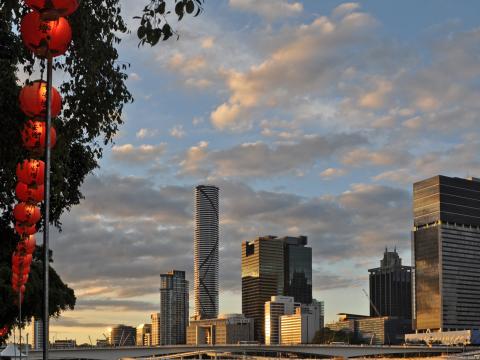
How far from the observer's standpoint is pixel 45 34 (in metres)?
11.5

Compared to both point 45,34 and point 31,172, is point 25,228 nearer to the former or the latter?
point 31,172

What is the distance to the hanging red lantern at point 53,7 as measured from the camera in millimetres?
10559

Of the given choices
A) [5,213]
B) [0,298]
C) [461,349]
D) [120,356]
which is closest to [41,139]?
[5,213]

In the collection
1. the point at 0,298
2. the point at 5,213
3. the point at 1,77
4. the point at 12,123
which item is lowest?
the point at 0,298

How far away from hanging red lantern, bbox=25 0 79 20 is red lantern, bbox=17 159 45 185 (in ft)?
17.2

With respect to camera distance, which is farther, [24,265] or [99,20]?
[24,265]

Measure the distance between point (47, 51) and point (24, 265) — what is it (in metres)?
14.8

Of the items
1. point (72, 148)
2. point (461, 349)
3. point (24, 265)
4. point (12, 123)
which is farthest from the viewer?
point (461, 349)

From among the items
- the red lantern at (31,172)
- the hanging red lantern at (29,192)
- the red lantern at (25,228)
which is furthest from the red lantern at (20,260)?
the red lantern at (31,172)

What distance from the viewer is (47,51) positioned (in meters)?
11.7

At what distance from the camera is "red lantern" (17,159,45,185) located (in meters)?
15.5

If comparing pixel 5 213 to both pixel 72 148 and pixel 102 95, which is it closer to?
pixel 72 148

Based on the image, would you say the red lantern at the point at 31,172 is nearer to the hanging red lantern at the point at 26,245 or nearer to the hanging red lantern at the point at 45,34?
the hanging red lantern at the point at 45,34

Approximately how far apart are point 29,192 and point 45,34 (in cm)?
528
